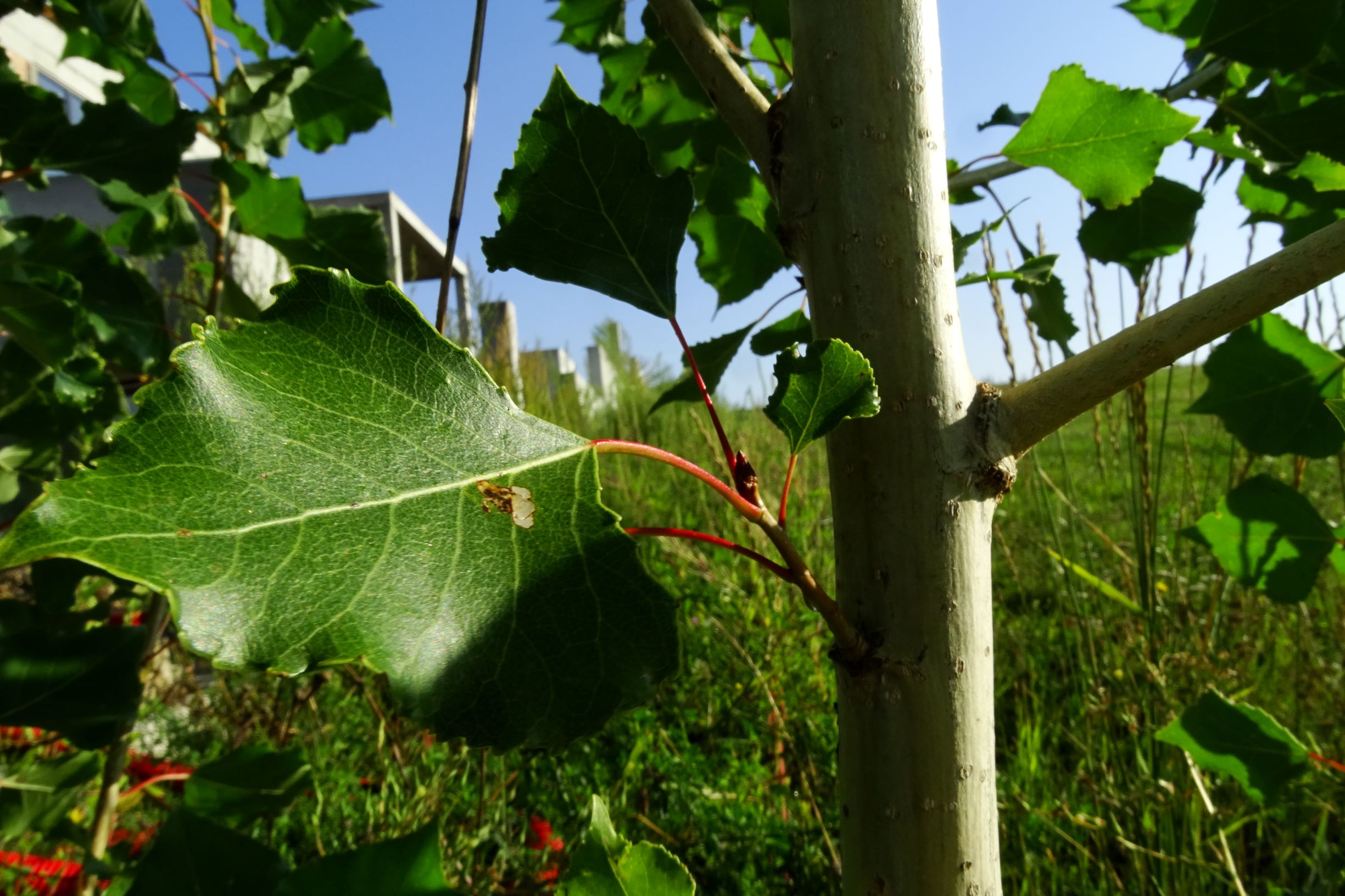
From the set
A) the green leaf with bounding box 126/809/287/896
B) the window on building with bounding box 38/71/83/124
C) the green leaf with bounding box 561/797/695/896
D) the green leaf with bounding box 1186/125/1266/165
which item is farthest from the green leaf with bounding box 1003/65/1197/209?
the window on building with bounding box 38/71/83/124

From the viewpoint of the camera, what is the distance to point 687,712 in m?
1.73

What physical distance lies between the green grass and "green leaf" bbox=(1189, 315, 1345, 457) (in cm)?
18

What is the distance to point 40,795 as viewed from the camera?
2.69ft

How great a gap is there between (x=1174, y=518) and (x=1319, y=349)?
191cm

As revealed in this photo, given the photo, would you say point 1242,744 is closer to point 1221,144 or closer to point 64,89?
point 1221,144

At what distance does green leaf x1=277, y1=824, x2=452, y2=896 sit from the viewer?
0.35 m

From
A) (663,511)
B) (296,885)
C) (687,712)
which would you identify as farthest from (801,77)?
(663,511)

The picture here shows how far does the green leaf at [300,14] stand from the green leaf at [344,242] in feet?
0.74

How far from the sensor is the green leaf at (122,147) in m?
0.77

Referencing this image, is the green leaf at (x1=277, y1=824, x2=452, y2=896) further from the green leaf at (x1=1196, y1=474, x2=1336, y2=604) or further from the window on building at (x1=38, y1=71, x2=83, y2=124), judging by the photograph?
the window on building at (x1=38, y1=71, x2=83, y2=124)

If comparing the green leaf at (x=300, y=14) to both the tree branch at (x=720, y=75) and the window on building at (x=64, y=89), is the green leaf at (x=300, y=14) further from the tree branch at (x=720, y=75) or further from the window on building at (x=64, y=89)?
the window on building at (x=64, y=89)

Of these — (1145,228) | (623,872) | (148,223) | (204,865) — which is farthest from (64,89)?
(623,872)

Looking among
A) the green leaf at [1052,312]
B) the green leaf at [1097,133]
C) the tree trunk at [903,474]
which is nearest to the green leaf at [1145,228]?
the green leaf at [1052,312]

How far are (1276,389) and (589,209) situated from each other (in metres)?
0.61
